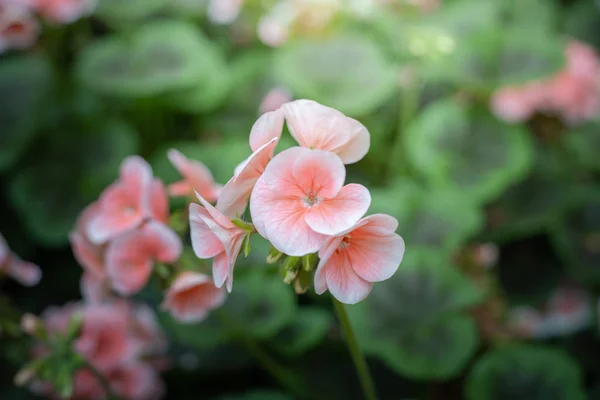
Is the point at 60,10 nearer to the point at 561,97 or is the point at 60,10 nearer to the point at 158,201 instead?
the point at 158,201

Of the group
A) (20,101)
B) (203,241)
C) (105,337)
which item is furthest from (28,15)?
(203,241)

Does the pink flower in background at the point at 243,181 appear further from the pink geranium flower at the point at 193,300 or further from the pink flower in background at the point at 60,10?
the pink flower in background at the point at 60,10

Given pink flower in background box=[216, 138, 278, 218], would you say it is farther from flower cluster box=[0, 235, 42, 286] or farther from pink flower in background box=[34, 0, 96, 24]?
pink flower in background box=[34, 0, 96, 24]

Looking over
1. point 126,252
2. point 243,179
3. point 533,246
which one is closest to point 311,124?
point 243,179

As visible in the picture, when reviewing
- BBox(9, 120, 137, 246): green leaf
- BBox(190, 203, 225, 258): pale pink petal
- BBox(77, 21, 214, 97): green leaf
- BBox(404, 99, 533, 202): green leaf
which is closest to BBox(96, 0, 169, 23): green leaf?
BBox(77, 21, 214, 97): green leaf

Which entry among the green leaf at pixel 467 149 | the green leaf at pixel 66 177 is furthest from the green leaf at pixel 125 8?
the green leaf at pixel 467 149
